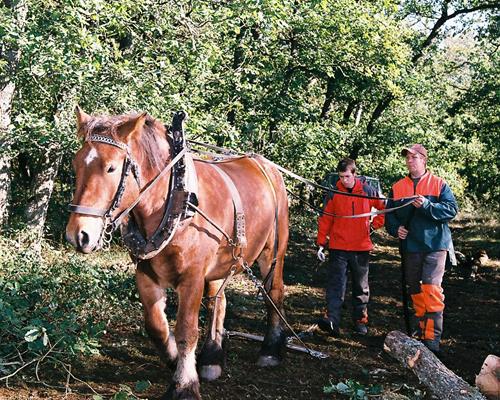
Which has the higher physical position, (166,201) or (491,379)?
(166,201)

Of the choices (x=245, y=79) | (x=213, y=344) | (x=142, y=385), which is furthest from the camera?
(x=245, y=79)

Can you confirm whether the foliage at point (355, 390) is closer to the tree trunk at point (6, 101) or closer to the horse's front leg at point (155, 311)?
the horse's front leg at point (155, 311)

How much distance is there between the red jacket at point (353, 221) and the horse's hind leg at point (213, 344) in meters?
2.12

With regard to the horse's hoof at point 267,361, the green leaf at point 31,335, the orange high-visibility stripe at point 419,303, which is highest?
the orange high-visibility stripe at point 419,303

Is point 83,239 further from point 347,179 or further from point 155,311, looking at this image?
point 347,179

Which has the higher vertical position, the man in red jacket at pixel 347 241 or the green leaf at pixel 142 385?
the man in red jacket at pixel 347 241

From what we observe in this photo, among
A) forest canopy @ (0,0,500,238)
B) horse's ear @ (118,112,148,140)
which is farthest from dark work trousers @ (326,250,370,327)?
horse's ear @ (118,112,148,140)

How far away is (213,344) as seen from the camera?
5.22 metres

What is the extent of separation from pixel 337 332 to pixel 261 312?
43.6 inches

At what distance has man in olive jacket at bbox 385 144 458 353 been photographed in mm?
6230

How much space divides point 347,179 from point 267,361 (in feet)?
7.90

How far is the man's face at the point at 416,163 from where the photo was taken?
21.0 feet

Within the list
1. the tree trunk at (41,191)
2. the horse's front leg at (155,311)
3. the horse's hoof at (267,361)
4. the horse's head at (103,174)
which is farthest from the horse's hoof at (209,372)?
the tree trunk at (41,191)

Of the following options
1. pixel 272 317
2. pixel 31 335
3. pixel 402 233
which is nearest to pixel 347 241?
pixel 402 233
